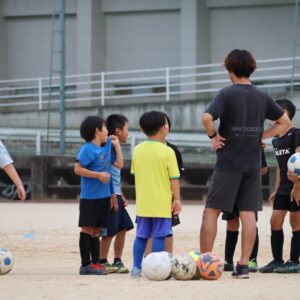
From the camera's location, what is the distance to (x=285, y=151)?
1163 centimetres

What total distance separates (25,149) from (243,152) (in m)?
19.7

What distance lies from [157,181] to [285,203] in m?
1.46

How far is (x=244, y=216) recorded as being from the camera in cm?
1057

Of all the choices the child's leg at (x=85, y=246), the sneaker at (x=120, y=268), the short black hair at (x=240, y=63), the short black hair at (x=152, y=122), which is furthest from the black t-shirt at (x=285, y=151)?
the child's leg at (x=85, y=246)

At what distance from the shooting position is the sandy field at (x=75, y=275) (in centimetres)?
913

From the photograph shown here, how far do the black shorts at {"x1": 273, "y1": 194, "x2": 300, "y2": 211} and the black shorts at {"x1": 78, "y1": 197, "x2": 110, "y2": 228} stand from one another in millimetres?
1614

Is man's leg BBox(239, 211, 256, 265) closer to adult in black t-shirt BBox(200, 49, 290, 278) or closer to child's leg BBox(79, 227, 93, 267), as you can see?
adult in black t-shirt BBox(200, 49, 290, 278)

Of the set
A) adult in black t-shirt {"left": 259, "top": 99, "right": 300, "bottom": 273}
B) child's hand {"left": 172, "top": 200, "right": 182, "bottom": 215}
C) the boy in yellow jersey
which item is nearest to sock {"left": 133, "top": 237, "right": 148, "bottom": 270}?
the boy in yellow jersey

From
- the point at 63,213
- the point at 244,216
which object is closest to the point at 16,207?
the point at 63,213

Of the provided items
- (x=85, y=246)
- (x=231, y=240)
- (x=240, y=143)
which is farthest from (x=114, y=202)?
(x=240, y=143)

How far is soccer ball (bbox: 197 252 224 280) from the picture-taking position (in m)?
10.2

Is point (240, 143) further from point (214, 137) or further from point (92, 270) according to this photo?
point (92, 270)

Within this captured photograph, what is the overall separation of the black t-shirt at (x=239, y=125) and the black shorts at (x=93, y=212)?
1.32 m

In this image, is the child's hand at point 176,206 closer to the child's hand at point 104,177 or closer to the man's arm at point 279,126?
the child's hand at point 104,177
